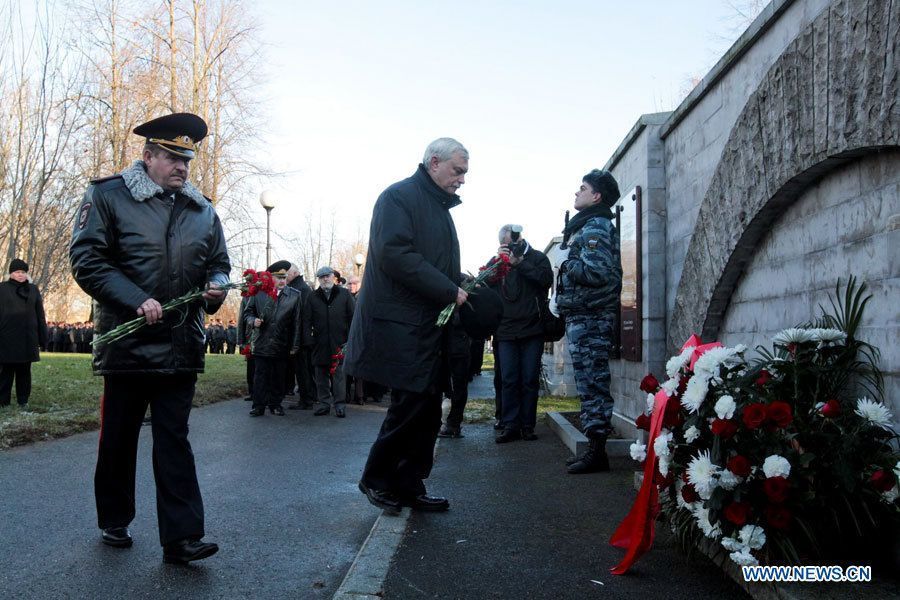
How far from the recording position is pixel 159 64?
78.0 feet

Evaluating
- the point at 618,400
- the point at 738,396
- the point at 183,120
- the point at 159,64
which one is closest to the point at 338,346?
the point at 618,400

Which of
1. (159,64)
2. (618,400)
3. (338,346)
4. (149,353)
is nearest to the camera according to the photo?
(149,353)

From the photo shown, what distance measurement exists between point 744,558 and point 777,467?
36cm

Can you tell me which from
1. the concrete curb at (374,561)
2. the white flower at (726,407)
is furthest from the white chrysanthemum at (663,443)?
the concrete curb at (374,561)

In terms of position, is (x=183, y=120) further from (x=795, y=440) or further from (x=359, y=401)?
(x=359, y=401)

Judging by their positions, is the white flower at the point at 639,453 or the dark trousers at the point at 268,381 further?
the dark trousers at the point at 268,381

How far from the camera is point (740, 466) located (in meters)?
2.99

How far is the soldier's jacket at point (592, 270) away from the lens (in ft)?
19.3

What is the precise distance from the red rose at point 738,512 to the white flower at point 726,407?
35cm

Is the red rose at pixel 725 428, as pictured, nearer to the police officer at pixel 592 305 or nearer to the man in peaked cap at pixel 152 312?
the man in peaked cap at pixel 152 312

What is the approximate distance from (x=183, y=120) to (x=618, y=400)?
5.75 m

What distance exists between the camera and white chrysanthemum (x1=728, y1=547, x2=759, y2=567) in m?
2.94

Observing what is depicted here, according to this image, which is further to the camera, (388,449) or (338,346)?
(338,346)

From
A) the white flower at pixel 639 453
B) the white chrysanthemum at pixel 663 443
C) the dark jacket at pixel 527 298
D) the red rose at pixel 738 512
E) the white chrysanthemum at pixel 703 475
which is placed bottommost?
the red rose at pixel 738 512
